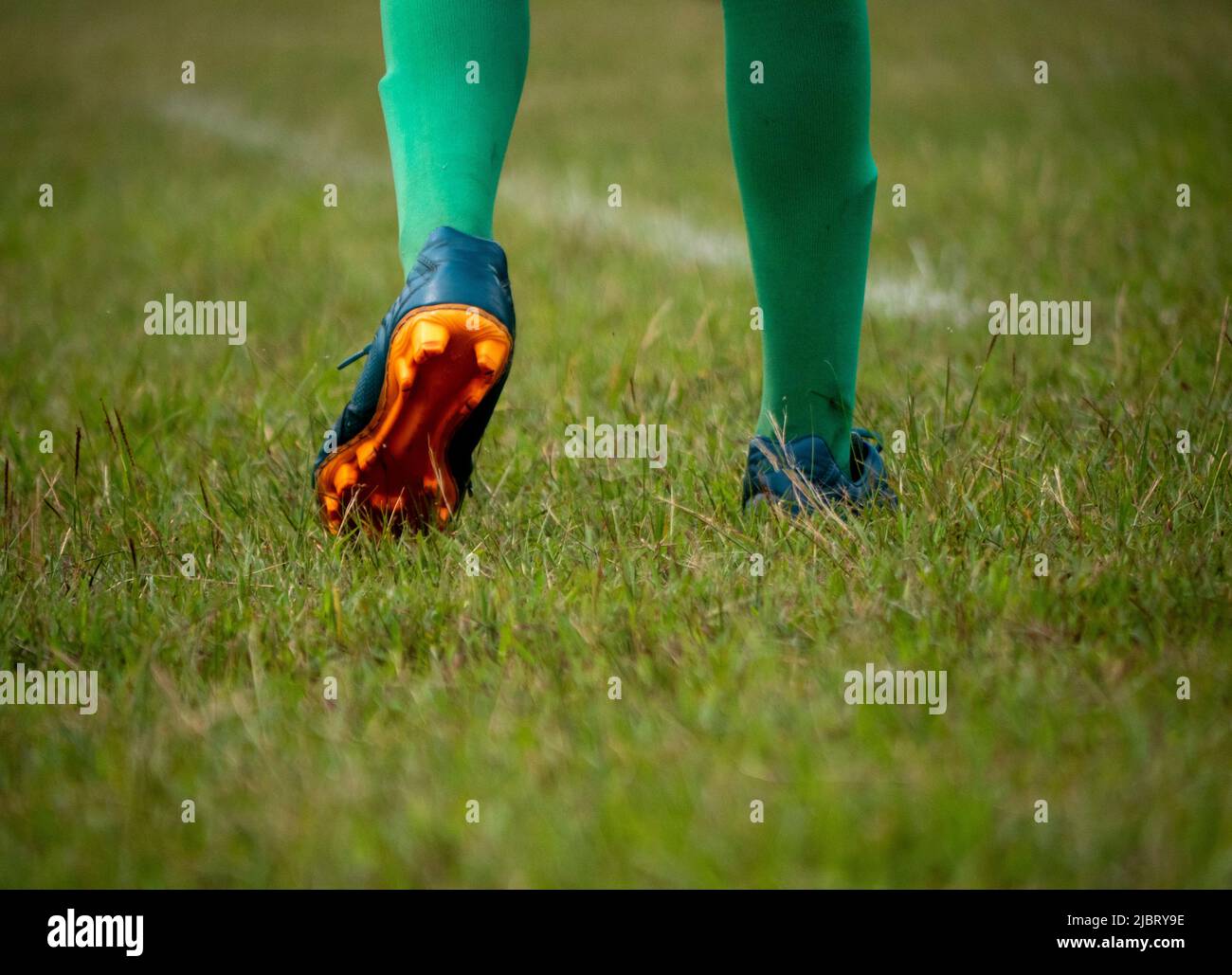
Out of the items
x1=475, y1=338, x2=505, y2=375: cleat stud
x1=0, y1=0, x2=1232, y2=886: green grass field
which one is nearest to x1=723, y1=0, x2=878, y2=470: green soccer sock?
x1=0, y1=0, x2=1232, y2=886: green grass field

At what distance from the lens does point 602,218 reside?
515cm

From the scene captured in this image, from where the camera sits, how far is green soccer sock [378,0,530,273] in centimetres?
192

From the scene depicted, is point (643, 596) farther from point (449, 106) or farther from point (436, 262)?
point (449, 106)

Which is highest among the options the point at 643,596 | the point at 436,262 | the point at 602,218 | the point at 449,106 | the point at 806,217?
the point at 602,218

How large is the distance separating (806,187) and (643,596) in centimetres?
70

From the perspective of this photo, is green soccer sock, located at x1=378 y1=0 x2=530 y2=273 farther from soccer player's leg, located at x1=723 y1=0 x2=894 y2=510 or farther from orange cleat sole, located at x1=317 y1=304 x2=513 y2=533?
soccer player's leg, located at x1=723 y1=0 x2=894 y2=510

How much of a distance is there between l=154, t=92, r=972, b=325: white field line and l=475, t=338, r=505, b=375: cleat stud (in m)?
1.99

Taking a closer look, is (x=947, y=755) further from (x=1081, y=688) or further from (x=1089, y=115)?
(x=1089, y=115)

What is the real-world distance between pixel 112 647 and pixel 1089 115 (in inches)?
222

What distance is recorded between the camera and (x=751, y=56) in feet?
6.25

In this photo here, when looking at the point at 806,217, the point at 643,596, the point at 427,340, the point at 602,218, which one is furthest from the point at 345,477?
the point at 602,218

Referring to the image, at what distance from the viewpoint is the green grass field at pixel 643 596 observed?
118 centimetres

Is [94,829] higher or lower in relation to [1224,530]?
lower
